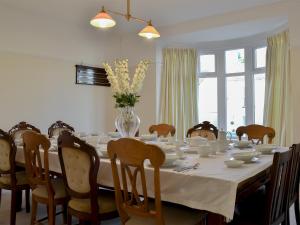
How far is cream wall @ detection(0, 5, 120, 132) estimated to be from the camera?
4.41 metres

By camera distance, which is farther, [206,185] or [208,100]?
[208,100]

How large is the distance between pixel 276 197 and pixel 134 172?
88cm

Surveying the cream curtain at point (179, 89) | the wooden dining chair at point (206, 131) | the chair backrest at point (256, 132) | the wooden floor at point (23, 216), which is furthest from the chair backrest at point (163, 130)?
the cream curtain at point (179, 89)

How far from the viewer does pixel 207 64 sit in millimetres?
6121

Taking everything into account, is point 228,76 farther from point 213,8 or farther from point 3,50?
point 3,50

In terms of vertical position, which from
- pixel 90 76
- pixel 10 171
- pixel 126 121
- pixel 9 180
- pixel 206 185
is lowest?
pixel 9 180

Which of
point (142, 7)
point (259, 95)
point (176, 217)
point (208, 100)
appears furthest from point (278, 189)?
point (208, 100)

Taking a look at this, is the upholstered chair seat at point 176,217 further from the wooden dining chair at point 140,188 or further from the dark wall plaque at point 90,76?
the dark wall plaque at point 90,76

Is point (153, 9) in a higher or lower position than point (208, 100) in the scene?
higher

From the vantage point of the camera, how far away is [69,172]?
2.13 meters

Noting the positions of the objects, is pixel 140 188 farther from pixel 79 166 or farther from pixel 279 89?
pixel 279 89

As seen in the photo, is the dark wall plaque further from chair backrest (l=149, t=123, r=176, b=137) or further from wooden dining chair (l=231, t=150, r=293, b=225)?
wooden dining chair (l=231, t=150, r=293, b=225)

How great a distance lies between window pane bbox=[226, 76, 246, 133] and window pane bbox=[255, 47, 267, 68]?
0.37 m

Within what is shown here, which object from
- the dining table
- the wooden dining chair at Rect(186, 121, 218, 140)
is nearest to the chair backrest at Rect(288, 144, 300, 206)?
the dining table
